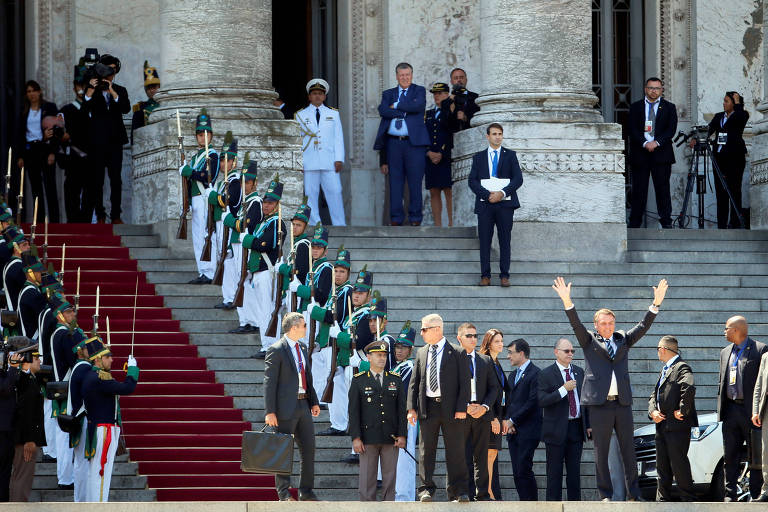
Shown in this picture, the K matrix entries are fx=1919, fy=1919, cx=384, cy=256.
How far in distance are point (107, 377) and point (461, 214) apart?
7.67 m

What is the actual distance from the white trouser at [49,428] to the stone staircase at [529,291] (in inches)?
69.1

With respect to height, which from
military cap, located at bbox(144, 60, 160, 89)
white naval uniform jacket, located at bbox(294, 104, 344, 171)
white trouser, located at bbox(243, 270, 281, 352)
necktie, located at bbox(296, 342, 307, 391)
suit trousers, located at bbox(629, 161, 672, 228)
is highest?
military cap, located at bbox(144, 60, 160, 89)

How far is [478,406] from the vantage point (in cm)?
1553

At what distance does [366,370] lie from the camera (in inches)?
638

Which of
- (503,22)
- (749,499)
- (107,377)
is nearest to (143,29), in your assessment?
(503,22)

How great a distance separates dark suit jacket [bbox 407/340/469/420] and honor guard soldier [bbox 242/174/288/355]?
4.40 metres

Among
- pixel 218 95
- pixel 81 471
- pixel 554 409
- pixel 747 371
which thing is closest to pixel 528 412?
pixel 554 409

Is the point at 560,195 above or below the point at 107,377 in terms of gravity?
above

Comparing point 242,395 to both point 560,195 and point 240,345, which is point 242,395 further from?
point 560,195

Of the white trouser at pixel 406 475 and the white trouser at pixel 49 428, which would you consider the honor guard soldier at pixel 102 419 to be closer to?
the white trouser at pixel 49 428

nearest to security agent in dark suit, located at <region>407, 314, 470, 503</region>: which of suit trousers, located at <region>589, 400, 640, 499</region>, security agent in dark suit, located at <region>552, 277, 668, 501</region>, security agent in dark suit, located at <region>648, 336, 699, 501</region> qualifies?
security agent in dark suit, located at <region>552, 277, 668, 501</region>

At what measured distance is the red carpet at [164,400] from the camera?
1731cm

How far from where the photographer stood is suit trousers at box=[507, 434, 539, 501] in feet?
54.9

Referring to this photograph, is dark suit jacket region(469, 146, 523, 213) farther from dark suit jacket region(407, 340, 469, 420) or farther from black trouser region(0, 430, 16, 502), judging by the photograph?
black trouser region(0, 430, 16, 502)
